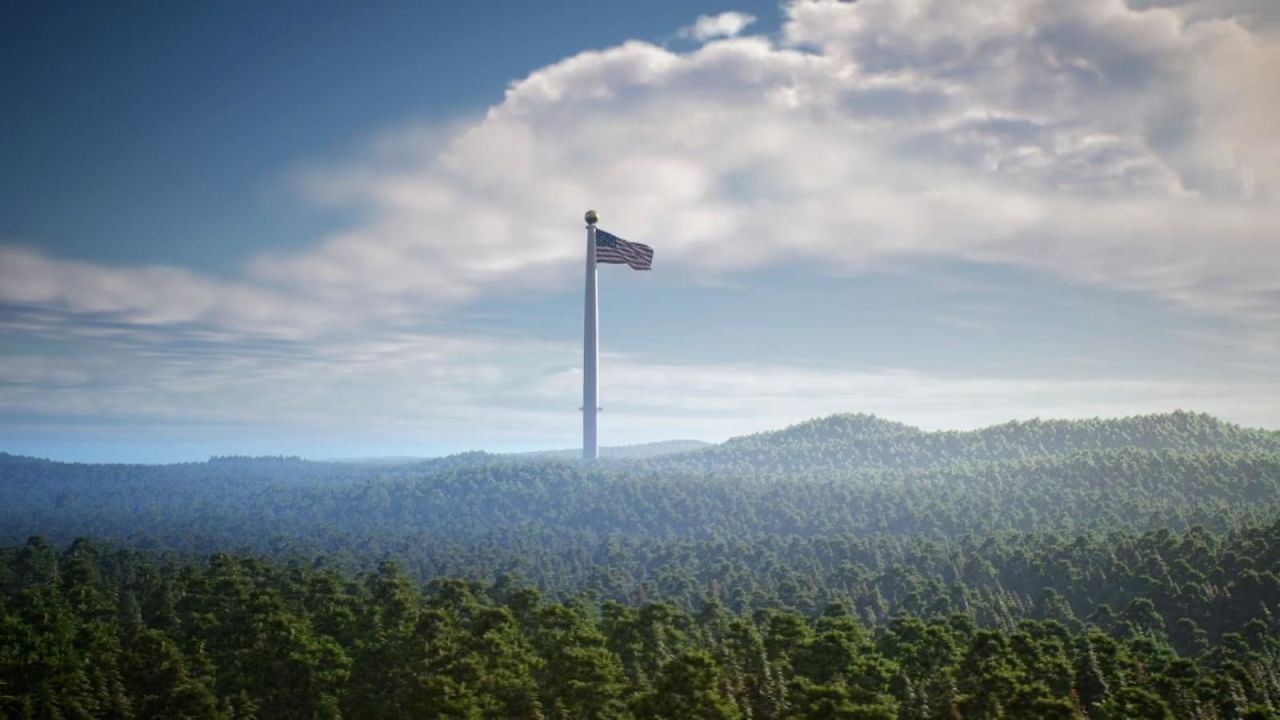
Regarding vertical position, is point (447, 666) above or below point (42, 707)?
above

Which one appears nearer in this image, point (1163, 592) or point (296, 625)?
point (296, 625)

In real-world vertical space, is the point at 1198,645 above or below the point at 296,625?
below

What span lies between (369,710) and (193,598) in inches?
1510

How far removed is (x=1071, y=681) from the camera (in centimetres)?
7750

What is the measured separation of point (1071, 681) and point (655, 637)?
120 ft

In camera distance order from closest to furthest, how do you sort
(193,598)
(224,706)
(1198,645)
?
(224,706) → (193,598) → (1198,645)

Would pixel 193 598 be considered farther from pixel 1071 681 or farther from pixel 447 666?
pixel 1071 681

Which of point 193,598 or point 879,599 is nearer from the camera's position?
point 193,598

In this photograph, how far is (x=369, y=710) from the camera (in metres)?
72.5

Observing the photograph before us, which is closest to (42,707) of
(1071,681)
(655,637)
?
(655,637)

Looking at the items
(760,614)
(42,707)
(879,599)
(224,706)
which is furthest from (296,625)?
(879,599)

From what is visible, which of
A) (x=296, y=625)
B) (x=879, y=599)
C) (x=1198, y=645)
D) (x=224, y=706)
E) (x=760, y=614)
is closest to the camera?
(x=224, y=706)

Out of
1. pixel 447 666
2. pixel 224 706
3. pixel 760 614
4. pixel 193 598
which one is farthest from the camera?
pixel 760 614

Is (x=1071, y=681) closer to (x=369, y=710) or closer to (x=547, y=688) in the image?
(x=547, y=688)
